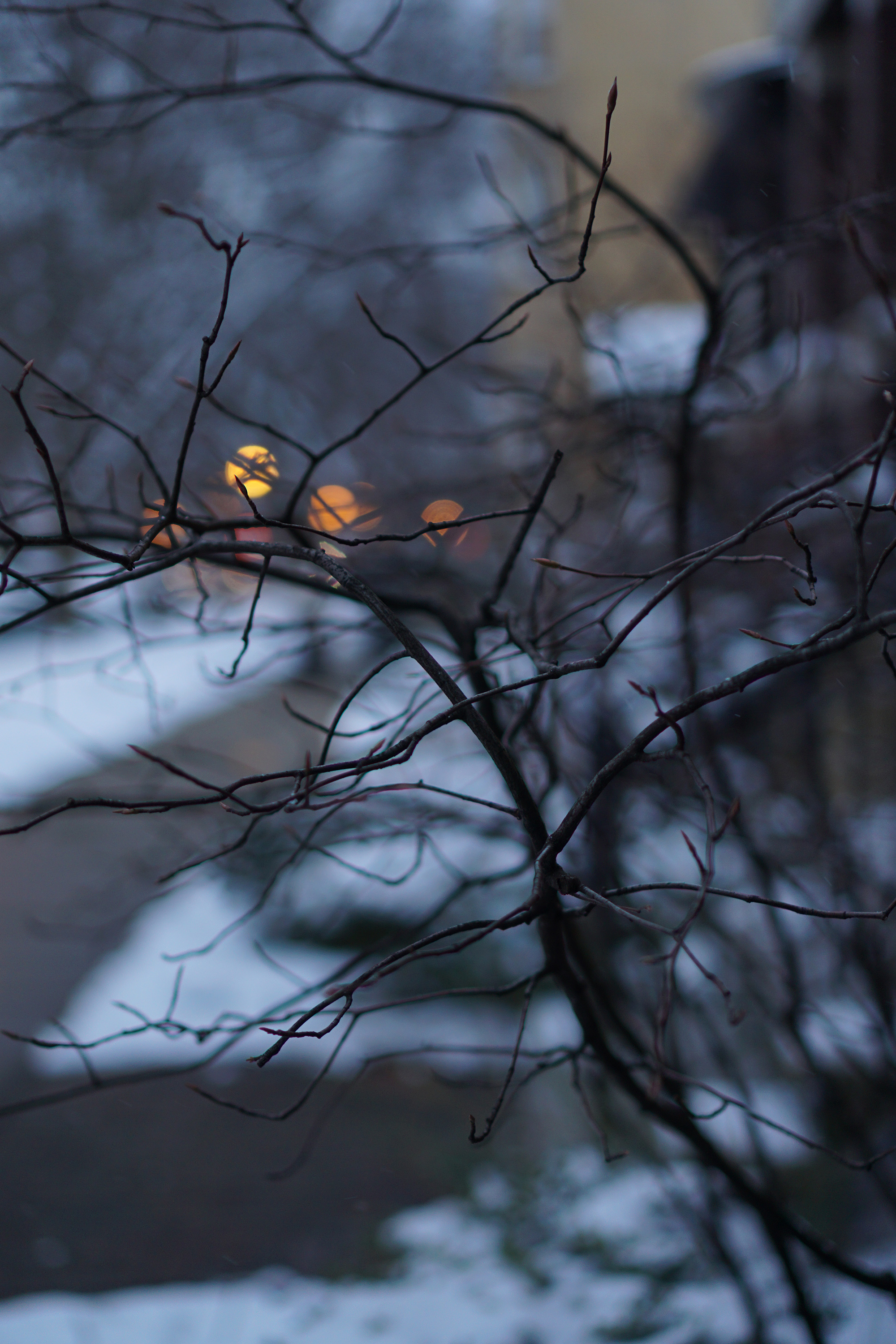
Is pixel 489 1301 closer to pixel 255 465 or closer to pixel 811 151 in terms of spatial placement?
pixel 255 465

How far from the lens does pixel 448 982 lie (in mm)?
5125

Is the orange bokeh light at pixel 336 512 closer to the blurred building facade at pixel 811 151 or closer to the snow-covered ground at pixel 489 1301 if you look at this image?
the blurred building facade at pixel 811 151

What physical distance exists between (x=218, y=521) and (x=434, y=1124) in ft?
12.2

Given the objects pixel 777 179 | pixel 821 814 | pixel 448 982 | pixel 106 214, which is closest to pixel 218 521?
pixel 821 814

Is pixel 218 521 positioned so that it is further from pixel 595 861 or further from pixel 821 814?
pixel 821 814

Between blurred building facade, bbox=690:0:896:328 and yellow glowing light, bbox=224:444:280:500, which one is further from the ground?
blurred building facade, bbox=690:0:896:328

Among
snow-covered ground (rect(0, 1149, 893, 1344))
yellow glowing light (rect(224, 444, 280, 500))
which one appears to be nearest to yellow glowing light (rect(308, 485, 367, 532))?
yellow glowing light (rect(224, 444, 280, 500))

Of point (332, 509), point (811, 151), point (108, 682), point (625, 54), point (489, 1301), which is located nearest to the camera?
point (332, 509)

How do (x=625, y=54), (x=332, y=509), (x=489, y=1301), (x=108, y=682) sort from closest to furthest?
(x=332, y=509)
(x=489, y=1301)
(x=108, y=682)
(x=625, y=54)

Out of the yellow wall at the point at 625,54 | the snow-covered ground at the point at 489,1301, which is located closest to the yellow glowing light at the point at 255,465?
the snow-covered ground at the point at 489,1301

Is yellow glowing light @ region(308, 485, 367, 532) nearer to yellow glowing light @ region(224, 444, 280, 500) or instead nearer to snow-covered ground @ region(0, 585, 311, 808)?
yellow glowing light @ region(224, 444, 280, 500)

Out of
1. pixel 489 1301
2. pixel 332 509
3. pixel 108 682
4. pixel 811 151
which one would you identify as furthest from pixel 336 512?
pixel 811 151

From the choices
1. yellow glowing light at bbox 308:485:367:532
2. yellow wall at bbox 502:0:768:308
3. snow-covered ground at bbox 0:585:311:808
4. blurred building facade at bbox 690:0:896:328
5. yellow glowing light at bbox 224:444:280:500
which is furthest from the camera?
yellow wall at bbox 502:0:768:308

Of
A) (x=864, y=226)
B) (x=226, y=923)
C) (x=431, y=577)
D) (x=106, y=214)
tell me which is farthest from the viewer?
(x=106, y=214)
